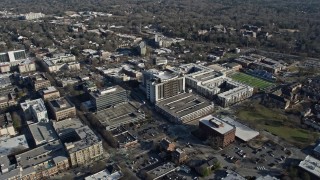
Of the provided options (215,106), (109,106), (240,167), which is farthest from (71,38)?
(240,167)

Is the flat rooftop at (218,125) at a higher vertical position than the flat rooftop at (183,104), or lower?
higher

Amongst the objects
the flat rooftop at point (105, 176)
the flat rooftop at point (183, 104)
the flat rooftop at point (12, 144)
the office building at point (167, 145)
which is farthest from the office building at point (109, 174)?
the flat rooftop at point (183, 104)

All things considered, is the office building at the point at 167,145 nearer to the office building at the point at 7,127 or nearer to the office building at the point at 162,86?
the office building at the point at 162,86

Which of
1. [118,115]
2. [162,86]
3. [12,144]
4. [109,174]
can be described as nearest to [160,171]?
[109,174]

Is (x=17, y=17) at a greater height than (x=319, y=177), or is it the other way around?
(x=17, y=17)

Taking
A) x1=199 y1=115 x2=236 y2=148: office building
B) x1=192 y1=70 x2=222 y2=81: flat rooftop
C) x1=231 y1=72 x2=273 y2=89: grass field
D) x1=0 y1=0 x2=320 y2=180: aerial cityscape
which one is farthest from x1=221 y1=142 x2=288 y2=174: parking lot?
x1=231 y1=72 x2=273 y2=89: grass field

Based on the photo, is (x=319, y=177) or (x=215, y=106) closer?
(x=319, y=177)

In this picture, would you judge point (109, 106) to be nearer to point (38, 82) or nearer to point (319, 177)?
point (38, 82)
